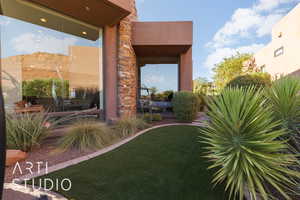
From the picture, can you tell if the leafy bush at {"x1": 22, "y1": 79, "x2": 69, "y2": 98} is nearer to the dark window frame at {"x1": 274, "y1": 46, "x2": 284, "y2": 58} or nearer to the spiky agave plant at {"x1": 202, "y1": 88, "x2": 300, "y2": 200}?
the spiky agave plant at {"x1": 202, "y1": 88, "x2": 300, "y2": 200}

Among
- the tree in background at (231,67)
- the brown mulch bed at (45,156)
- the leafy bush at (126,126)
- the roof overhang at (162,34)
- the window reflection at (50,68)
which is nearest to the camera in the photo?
the brown mulch bed at (45,156)

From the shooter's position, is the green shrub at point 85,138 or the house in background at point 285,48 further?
the house in background at point 285,48

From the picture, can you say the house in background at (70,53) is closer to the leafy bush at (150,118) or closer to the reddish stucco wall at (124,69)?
the reddish stucco wall at (124,69)

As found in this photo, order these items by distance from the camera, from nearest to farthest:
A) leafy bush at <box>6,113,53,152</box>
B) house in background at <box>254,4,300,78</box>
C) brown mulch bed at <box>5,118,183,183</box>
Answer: brown mulch bed at <box>5,118,183,183</box>, leafy bush at <box>6,113,53,152</box>, house in background at <box>254,4,300,78</box>

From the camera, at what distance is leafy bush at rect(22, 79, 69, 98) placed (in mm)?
4438

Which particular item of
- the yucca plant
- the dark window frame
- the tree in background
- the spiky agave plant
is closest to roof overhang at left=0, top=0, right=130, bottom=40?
the spiky agave plant

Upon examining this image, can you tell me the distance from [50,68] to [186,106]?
5371 mm

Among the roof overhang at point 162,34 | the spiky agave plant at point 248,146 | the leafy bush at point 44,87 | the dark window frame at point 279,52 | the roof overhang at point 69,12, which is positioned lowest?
the spiky agave plant at point 248,146

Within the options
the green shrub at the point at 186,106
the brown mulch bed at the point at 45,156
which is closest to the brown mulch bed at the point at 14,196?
the brown mulch bed at the point at 45,156

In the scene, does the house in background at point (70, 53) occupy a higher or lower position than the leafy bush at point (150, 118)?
higher

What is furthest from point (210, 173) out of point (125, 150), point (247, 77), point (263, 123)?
point (247, 77)

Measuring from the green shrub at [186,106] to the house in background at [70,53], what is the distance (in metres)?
2.02

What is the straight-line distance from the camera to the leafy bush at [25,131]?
2.57 metres

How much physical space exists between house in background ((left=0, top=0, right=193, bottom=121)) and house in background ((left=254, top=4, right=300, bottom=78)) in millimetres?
8749
